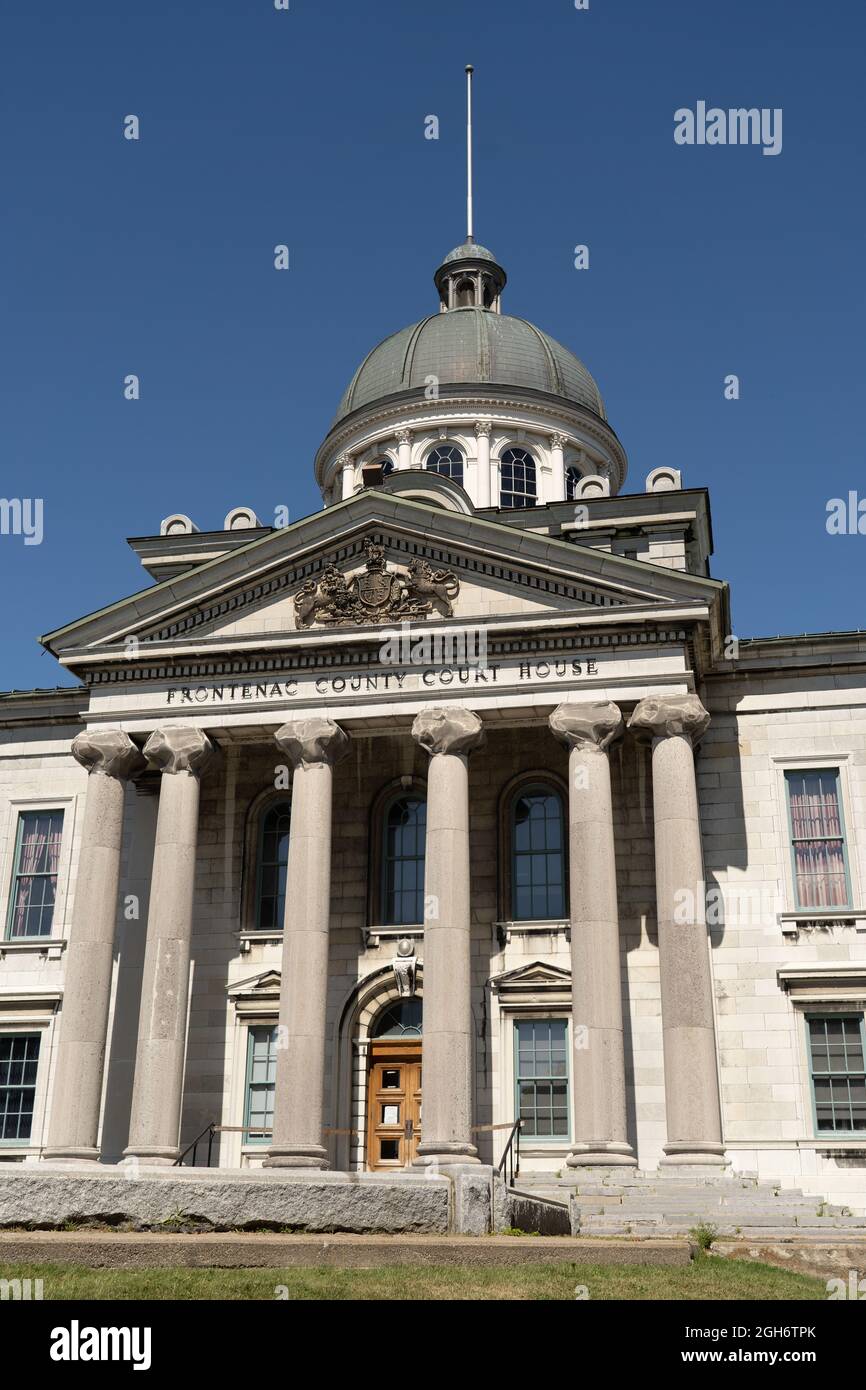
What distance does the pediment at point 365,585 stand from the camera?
90.8ft

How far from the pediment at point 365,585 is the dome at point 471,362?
15.3 meters

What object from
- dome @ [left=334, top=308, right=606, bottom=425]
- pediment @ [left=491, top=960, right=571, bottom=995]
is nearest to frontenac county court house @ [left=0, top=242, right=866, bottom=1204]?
pediment @ [left=491, top=960, right=571, bottom=995]

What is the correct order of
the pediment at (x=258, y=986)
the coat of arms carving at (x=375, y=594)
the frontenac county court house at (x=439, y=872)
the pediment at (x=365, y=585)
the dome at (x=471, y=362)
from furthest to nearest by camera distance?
the dome at (x=471, y=362) < the pediment at (x=258, y=986) < the coat of arms carving at (x=375, y=594) < the pediment at (x=365, y=585) < the frontenac county court house at (x=439, y=872)

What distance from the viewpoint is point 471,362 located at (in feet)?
145

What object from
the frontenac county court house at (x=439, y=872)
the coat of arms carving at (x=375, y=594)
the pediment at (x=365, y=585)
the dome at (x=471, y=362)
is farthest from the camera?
the dome at (x=471, y=362)

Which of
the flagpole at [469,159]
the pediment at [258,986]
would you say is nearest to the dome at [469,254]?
the flagpole at [469,159]

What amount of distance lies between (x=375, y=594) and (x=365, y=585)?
285 millimetres

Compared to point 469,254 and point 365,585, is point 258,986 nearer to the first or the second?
point 365,585

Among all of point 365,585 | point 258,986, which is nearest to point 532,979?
point 258,986

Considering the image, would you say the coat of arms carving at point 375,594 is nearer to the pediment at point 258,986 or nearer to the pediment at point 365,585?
the pediment at point 365,585

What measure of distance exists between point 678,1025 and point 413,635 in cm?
868

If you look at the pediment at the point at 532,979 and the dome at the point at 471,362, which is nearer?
the pediment at the point at 532,979

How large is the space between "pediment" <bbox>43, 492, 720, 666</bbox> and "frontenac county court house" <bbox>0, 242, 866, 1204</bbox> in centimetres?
7

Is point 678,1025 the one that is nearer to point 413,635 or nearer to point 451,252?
point 413,635
